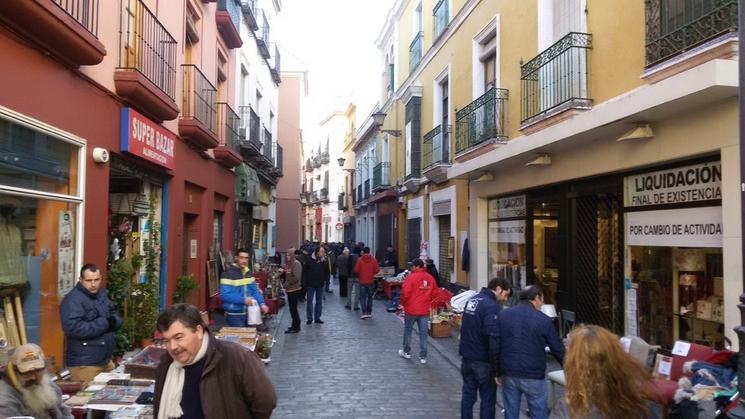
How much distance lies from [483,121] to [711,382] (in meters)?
8.38

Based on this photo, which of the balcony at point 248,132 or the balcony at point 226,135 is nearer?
the balcony at point 226,135

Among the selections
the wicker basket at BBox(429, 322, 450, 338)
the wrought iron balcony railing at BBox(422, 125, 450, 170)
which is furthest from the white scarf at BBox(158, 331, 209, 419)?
the wrought iron balcony railing at BBox(422, 125, 450, 170)

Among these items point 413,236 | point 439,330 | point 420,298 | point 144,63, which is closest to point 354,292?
point 439,330

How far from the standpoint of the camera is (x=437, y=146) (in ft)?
54.1

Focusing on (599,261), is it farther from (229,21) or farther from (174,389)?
(229,21)

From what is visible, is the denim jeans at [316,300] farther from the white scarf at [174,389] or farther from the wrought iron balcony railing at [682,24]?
the white scarf at [174,389]

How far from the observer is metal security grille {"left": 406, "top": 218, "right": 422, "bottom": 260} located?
19547 mm

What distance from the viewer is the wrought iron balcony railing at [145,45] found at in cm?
796

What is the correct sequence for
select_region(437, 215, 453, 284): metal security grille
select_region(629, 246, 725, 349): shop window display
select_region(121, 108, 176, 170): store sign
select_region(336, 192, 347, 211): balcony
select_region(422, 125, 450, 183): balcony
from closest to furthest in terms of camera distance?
select_region(629, 246, 725, 349): shop window display → select_region(121, 108, 176, 170): store sign → select_region(422, 125, 450, 183): balcony → select_region(437, 215, 453, 284): metal security grille → select_region(336, 192, 347, 211): balcony

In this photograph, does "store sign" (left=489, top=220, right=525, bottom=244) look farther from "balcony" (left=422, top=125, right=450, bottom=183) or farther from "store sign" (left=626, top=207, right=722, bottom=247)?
"store sign" (left=626, top=207, right=722, bottom=247)

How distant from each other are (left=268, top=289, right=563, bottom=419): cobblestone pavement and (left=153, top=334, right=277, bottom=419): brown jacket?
376 centimetres

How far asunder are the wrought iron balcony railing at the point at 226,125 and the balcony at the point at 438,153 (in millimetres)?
5203

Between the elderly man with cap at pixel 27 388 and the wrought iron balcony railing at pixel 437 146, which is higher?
the wrought iron balcony railing at pixel 437 146

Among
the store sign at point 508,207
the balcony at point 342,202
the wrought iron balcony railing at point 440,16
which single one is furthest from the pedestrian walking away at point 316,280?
the balcony at point 342,202
